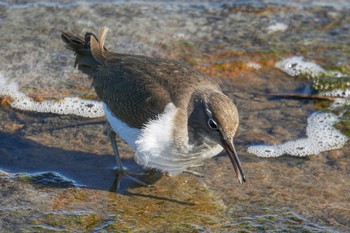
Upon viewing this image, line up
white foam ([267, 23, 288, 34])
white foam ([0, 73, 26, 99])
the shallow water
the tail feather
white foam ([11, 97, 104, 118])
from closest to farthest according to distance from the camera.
Result: the shallow water
the tail feather
white foam ([11, 97, 104, 118])
white foam ([0, 73, 26, 99])
white foam ([267, 23, 288, 34])

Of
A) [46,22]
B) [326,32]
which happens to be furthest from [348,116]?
[46,22]

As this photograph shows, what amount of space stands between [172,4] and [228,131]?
13.8 feet

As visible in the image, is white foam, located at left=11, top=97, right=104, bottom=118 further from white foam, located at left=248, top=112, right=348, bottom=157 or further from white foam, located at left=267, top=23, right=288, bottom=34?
white foam, located at left=267, top=23, right=288, bottom=34

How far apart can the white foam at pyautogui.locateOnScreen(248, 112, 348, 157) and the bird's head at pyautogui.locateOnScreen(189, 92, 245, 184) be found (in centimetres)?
89

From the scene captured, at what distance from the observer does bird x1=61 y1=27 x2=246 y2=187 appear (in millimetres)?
5520

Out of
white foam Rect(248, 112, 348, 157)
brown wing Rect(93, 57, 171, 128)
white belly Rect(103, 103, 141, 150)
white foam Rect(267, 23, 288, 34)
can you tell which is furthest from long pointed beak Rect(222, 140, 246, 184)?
white foam Rect(267, 23, 288, 34)

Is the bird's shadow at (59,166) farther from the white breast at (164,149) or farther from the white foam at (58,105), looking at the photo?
the white foam at (58,105)

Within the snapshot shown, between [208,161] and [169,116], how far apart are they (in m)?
0.86

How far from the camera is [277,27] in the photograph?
8.71m

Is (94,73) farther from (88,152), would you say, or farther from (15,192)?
(15,192)

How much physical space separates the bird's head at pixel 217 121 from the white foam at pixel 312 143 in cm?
89

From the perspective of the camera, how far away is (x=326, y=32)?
8.63m

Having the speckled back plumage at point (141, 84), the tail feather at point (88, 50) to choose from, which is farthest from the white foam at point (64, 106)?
the speckled back plumage at point (141, 84)

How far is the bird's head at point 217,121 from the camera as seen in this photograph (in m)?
5.43
